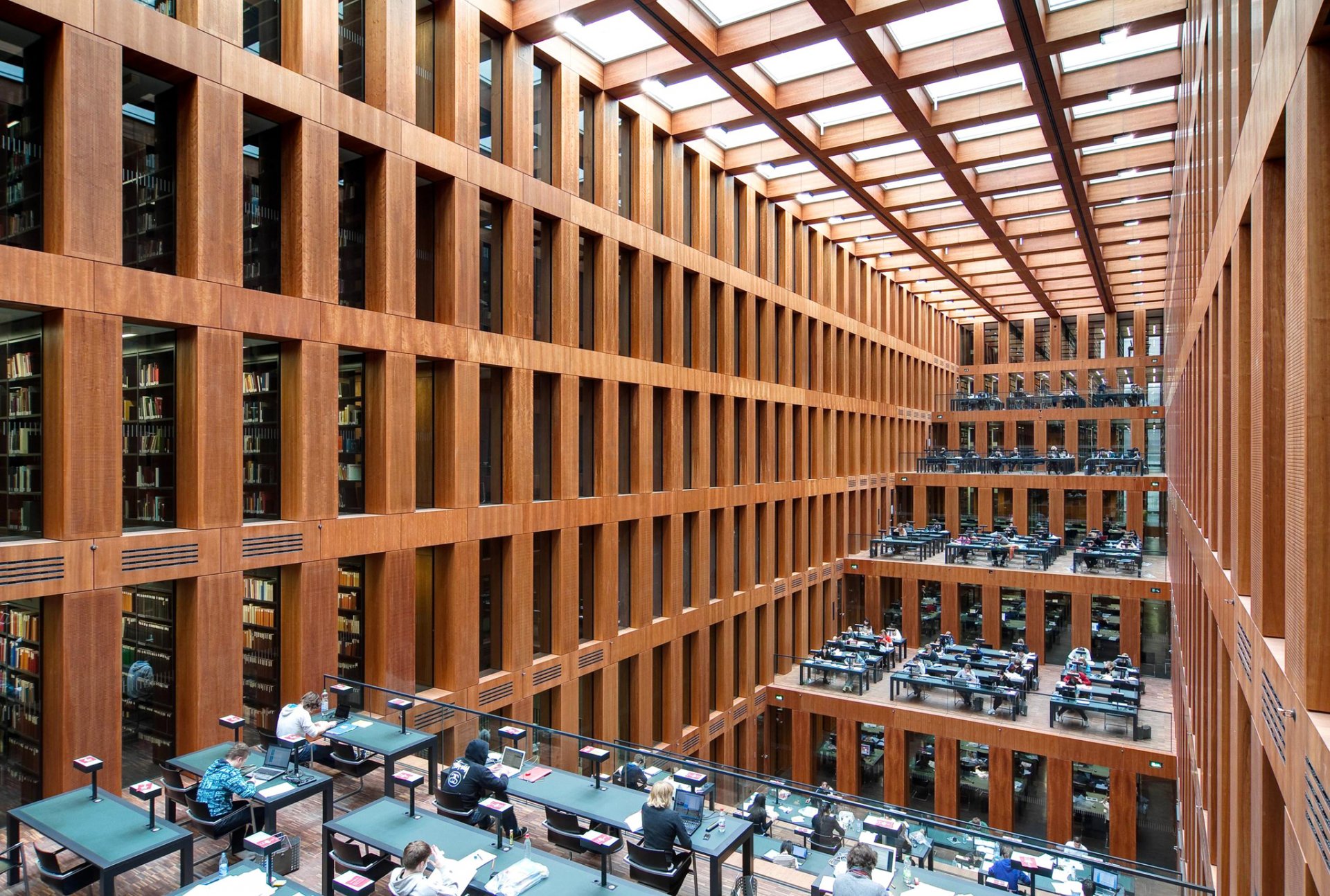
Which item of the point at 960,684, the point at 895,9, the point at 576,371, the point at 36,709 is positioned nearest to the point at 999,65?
the point at 895,9

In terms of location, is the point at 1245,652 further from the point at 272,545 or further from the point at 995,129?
the point at 995,129

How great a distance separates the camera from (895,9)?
36.6 feet

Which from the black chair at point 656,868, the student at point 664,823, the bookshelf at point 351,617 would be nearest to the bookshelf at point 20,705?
the bookshelf at point 351,617

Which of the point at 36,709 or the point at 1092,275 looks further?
the point at 1092,275

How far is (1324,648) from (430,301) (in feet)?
35.5

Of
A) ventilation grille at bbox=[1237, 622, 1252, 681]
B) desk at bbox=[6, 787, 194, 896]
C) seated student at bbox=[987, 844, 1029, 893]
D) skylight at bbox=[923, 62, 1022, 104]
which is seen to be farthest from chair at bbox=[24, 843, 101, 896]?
skylight at bbox=[923, 62, 1022, 104]

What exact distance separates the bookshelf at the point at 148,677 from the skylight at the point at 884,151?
15.4 metres

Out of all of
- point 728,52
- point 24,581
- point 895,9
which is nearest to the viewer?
point 24,581

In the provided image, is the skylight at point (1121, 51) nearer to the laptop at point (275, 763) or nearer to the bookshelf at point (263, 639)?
the bookshelf at point (263, 639)

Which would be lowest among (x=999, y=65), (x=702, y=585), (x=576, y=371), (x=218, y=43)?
(x=702, y=585)

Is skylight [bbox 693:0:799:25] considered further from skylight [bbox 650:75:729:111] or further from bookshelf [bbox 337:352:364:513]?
bookshelf [bbox 337:352:364:513]

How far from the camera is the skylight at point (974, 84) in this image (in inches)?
562

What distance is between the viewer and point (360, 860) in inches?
254

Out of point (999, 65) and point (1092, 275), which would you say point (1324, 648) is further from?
point (1092, 275)
